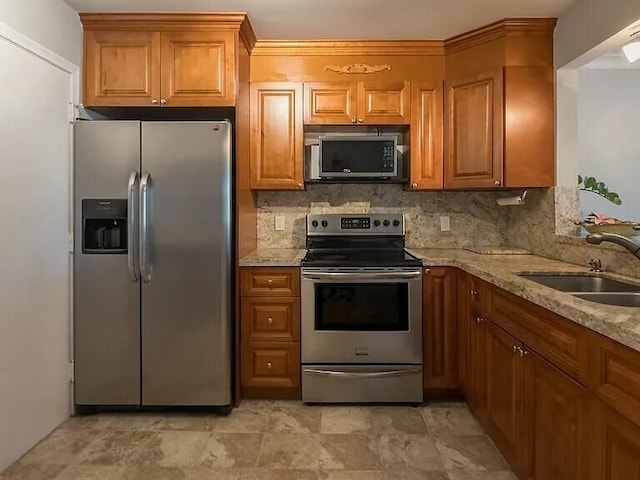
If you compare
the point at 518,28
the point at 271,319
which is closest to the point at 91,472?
the point at 271,319

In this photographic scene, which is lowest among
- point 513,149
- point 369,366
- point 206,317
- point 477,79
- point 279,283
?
point 369,366

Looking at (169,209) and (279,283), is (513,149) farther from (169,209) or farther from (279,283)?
(169,209)

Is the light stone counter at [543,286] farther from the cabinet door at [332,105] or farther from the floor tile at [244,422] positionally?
the floor tile at [244,422]

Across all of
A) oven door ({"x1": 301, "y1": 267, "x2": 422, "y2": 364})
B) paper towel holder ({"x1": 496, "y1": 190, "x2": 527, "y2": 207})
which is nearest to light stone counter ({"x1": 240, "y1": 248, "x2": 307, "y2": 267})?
oven door ({"x1": 301, "y1": 267, "x2": 422, "y2": 364})

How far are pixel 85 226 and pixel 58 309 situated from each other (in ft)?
1.55

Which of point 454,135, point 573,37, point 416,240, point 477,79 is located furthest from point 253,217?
point 573,37

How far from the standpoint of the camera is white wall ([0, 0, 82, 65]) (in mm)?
2105

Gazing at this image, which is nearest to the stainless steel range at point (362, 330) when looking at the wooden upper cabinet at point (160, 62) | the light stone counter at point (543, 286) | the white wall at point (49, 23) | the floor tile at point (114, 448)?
the light stone counter at point (543, 286)

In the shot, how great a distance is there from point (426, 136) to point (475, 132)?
325mm

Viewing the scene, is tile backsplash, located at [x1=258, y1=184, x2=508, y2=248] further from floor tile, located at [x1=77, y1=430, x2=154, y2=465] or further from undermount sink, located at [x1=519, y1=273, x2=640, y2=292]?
floor tile, located at [x1=77, y1=430, x2=154, y2=465]

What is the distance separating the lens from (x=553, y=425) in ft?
5.17

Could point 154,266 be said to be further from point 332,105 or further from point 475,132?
point 475,132

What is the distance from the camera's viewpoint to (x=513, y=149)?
277 centimetres

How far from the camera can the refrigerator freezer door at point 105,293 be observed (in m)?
2.57
